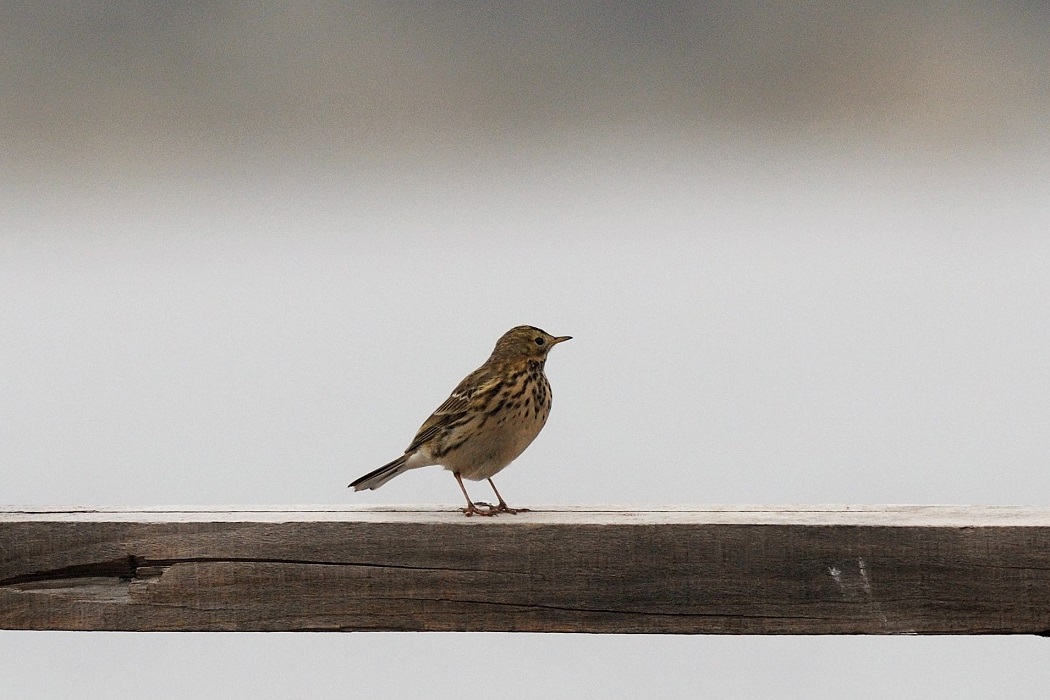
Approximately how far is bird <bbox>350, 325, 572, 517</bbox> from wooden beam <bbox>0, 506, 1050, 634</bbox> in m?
0.65

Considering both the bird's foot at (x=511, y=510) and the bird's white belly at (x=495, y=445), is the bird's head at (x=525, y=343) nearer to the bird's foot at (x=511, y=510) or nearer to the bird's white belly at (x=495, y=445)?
the bird's white belly at (x=495, y=445)

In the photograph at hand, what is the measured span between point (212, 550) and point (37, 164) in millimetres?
909

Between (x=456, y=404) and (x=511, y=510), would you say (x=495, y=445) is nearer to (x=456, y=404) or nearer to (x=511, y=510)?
(x=456, y=404)

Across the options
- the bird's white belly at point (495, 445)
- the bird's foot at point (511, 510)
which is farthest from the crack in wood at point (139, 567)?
the bird's white belly at point (495, 445)

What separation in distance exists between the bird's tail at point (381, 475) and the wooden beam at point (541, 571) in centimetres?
37

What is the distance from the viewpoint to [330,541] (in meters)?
2.37

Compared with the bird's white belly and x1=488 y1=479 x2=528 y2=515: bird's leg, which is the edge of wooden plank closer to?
x1=488 y1=479 x2=528 y2=515: bird's leg

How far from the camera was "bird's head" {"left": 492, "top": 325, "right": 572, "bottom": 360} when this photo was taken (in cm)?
321

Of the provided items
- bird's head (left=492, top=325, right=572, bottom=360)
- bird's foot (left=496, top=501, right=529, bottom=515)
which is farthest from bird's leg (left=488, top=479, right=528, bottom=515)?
bird's head (left=492, top=325, right=572, bottom=360)

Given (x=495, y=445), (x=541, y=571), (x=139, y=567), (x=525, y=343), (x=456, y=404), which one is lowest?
(x=541, y=571)

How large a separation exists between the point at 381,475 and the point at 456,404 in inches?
14.1

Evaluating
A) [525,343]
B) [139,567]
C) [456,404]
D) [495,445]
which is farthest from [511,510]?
[139,567]

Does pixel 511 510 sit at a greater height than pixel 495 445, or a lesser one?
lesser

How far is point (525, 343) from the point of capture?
10.6 feet
